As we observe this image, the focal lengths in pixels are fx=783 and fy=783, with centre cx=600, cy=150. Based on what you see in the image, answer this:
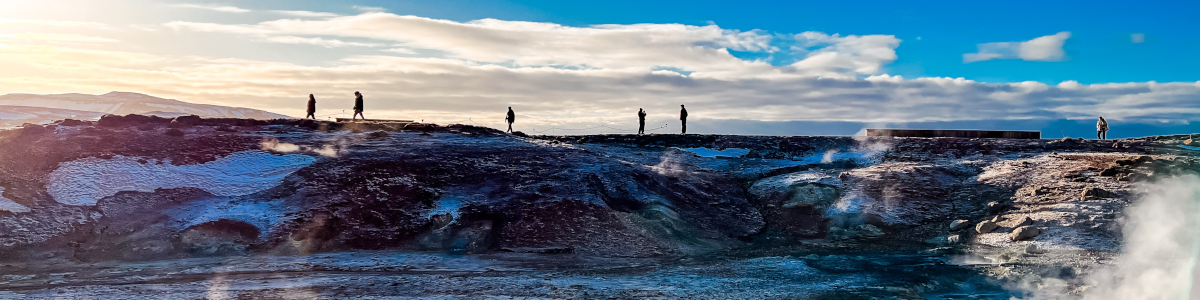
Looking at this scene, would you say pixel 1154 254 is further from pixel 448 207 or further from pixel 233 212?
pixel 233 212

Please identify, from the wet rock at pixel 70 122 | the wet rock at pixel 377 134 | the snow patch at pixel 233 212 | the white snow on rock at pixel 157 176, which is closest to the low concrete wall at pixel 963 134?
the wet rock at pixel 377 134

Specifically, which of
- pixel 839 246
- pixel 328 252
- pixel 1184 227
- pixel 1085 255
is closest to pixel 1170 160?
pixel 1184 227

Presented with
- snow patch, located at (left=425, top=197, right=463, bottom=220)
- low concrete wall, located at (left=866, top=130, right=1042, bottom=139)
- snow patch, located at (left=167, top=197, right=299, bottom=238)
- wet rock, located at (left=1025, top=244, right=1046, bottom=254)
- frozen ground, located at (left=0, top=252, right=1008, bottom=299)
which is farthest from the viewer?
low concrete wall, located at (left=866, top=130, right=1042, bottom=139)

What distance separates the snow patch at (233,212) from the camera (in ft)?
76.1

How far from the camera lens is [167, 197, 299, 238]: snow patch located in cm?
2319

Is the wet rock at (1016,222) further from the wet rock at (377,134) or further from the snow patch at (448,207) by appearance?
the wet rock at (377,134)

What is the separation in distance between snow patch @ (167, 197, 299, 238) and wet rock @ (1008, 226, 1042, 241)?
21878 millimetres

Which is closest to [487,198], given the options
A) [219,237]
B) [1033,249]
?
[219,237]

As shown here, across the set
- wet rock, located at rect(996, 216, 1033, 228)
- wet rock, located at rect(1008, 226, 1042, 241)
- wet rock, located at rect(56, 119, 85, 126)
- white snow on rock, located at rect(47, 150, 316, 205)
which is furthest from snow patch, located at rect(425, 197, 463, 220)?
wet rock, located at rect(996, 216, 1033, 228)

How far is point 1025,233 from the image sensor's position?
2327 cm

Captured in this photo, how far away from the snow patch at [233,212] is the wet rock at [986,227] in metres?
21.5

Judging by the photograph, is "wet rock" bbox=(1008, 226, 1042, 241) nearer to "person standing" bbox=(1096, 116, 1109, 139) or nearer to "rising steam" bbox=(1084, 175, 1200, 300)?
"rising steam" bbox=(1084, 175, 1200, 300)

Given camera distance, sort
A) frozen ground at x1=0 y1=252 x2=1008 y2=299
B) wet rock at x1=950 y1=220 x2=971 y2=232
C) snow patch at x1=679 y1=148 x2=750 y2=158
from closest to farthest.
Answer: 1. frozen ground at x1=0 y1=252 x2=1008 y2=299
2. wet rock at x1=950 y1=220 x2=971 y2=232
3. snow patch at x1=679 y1=148 x2=750 y2=158

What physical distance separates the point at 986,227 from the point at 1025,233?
1.64 m
